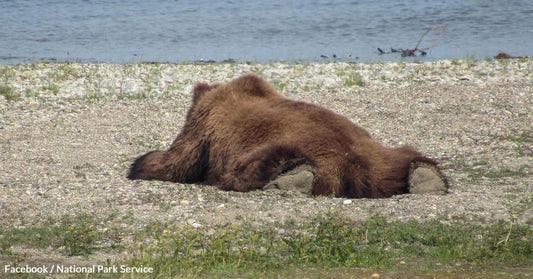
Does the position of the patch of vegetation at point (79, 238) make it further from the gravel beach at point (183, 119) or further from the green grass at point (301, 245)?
the gravel beach at point (183, 119)

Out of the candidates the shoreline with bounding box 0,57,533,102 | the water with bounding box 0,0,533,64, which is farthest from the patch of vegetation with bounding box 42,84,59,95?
the water with bounding box 0,0,533,64

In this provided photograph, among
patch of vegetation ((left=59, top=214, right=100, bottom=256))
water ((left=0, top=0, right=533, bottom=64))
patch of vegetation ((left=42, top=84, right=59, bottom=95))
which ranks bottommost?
water ((left=0, top=0, right=533, bottom=64))

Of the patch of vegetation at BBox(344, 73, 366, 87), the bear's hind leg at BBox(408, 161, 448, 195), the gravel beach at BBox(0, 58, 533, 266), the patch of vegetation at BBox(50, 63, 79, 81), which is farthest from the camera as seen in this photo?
the patch of vegetation at BBox(50, 63, 79, 81)

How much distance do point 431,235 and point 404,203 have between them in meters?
0.90

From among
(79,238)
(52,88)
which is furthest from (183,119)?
(79,238)

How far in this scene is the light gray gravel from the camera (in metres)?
6.77

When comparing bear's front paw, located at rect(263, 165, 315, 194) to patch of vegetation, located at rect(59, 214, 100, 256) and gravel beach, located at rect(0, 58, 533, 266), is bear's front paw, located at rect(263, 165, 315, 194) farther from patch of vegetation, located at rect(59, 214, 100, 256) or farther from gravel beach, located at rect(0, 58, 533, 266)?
patch of vegetation, located at rect(59, 214, 100, 256)

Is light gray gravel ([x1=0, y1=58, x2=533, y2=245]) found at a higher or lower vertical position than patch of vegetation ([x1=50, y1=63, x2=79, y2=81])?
higher

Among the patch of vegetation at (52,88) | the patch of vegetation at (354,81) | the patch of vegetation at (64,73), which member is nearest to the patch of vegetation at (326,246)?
the patch of vegetation at (354,81)

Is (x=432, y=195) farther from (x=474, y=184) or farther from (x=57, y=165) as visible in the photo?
A: (x=57, y=165)

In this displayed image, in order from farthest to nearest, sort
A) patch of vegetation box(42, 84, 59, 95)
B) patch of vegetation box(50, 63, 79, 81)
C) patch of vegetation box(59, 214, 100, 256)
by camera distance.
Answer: patch of vegetation box(50, 63, 79, 81) < patch of vegetation box(42, 84, 59, 95) < patch of vegetation box(59, 214, 100, 256)

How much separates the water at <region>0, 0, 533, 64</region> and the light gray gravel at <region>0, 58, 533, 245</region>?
11.6 ft

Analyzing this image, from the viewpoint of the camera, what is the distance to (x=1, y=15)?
30.1 m

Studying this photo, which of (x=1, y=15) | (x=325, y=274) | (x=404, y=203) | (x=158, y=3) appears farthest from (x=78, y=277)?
(x=158, y=3)
